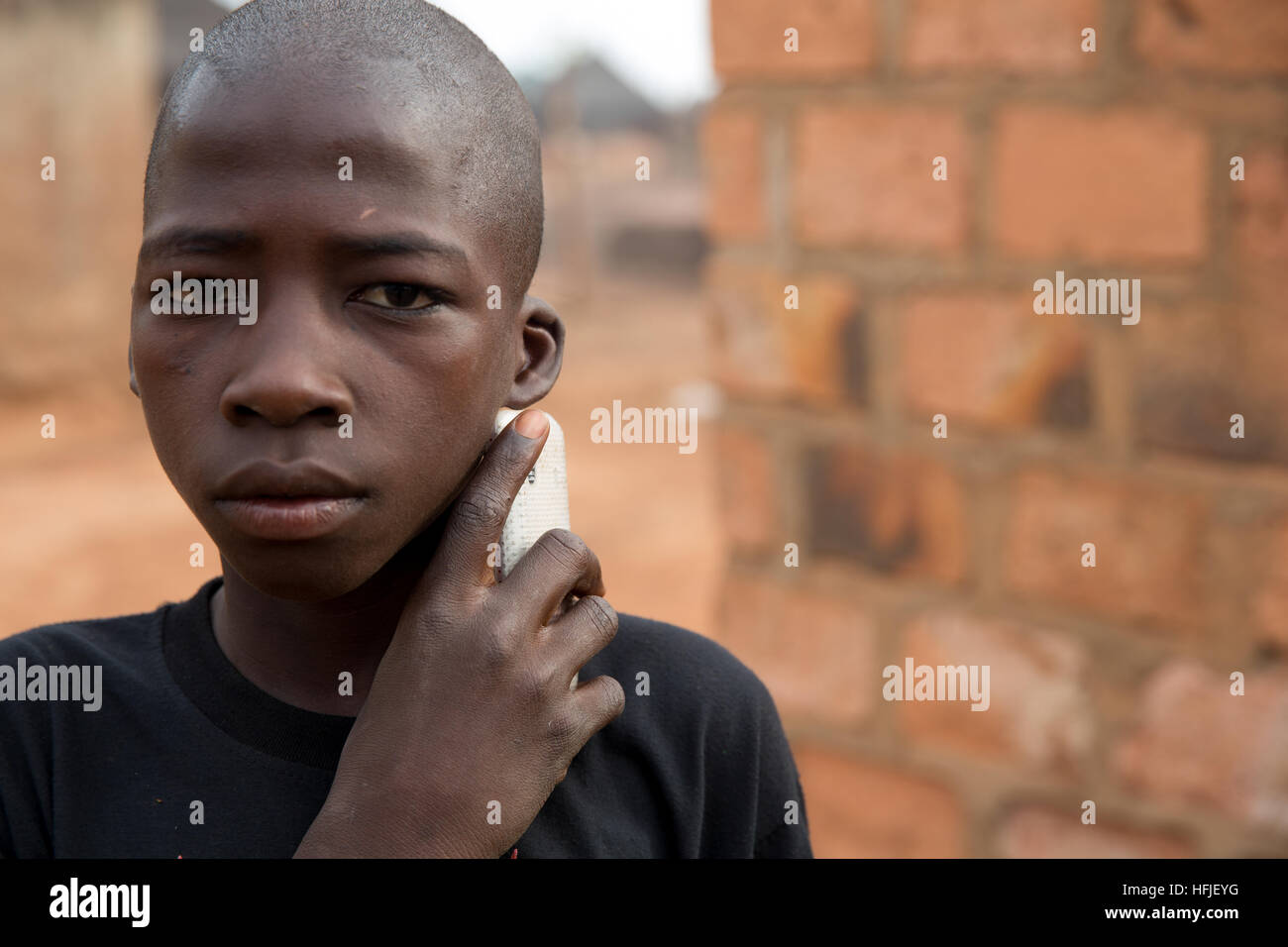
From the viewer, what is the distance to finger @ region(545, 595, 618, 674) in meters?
1.44

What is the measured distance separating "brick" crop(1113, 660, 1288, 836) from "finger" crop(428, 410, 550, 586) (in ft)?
6.47

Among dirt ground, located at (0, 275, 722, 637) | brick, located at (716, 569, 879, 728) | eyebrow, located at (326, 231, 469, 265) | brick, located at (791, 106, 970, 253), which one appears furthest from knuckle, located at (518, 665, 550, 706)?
dirt ground, located at (0, 275, 722, 637)

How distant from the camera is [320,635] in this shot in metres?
1.52

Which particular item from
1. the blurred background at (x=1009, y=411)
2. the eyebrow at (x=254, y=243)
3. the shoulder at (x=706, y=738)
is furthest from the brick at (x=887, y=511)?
the eyebrow at (x=254, y=243)

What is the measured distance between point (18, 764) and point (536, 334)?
0.78 m

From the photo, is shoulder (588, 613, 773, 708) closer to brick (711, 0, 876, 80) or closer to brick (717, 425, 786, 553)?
brick (717, 425, 786, 553)

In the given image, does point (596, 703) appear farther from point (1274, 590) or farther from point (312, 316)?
point (1274, 590)

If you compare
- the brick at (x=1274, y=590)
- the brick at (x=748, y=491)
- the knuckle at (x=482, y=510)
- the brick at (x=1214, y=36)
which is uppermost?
the brick at (x=1214, y=36)

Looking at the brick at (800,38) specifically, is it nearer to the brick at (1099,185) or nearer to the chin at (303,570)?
the brick at (1099,185)

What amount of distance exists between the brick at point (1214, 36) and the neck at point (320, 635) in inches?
82.4

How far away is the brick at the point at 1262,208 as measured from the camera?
2707 millimetres

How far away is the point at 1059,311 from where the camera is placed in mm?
2959

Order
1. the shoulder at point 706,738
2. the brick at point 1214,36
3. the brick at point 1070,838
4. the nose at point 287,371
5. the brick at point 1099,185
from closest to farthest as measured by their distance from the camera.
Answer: the nose at point 287,371 → the shoulder at point 706,738 → the brick at point 1214,36 → the brick at point 1099,185 → the brick at point 1070,838
